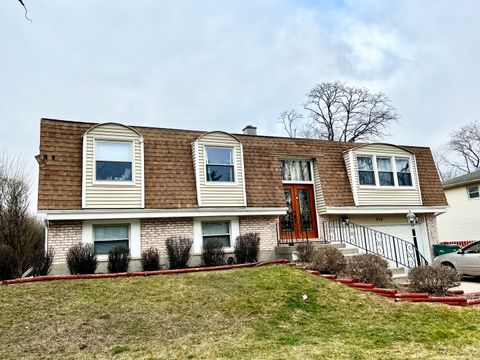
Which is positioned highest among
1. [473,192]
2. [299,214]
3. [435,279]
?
[473,192]

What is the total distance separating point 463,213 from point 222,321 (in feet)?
72.5

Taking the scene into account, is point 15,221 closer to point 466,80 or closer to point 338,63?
point 338,63

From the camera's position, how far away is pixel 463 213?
2412 cm

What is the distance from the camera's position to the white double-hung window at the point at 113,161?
475 inches

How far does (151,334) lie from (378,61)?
21.5 meters

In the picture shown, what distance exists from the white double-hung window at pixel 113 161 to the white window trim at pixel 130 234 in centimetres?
131

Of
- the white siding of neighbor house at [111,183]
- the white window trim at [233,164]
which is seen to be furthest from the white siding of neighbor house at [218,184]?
the white siding of neighbor house at [111,183]

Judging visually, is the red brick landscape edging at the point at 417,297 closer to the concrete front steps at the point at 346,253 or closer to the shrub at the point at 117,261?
the concrete front steps at the point at 346,253

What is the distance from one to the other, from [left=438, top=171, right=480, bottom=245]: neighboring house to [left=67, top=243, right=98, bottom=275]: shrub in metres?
21.5

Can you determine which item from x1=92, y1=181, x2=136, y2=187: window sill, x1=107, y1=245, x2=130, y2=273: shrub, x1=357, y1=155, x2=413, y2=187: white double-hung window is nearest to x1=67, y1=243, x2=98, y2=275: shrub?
x1=107, y1=245, x2=130, y2=273: shrub

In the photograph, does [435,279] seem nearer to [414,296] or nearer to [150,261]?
[414,296]

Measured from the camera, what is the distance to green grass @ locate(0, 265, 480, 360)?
584 cm

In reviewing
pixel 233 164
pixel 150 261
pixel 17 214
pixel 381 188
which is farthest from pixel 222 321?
pixel 17 214

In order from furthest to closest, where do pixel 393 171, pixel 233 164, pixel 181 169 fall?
pixel 393 171 < pixel 233 164 < pixel 181 169
